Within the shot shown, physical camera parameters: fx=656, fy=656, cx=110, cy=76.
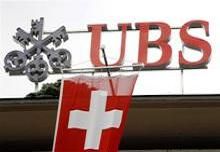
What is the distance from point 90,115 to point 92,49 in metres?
6.52

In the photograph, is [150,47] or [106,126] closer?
[106,126]

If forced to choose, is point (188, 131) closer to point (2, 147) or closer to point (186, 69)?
point (186, 69)

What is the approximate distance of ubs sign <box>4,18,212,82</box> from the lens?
43.3 ft

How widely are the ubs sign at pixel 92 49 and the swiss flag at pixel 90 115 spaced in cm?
528

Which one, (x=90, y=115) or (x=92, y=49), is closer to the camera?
(x=90, y=115)

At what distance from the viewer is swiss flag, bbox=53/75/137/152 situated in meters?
7.48

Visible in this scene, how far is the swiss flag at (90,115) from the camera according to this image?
7484mm

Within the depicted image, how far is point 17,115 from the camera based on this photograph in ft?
35.7

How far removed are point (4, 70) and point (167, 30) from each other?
3.53m

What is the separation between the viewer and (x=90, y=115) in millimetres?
7582

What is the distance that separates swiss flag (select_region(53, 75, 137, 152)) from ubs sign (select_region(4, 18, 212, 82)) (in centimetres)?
528

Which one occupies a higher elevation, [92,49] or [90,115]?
[92,49]

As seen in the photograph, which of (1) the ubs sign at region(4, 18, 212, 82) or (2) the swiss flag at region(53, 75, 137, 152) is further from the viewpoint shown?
(1) the ubs sign at region(4, 18, 212, 82)

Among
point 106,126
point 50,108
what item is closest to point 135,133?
point 50,108
